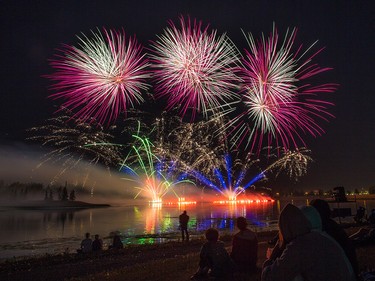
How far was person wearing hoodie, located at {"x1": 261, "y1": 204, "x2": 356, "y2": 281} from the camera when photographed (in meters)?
3.26

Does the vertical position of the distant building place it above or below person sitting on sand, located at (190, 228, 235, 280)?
above

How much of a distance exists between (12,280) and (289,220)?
1393 cm

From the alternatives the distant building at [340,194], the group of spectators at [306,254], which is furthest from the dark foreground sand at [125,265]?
the group of spectators at [306,254]

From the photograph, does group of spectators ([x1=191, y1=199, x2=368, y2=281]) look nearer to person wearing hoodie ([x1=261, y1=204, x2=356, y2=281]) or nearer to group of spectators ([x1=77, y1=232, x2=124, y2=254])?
person wearing hoodie ([x1=261, y1=204, x2=356, y2=281])

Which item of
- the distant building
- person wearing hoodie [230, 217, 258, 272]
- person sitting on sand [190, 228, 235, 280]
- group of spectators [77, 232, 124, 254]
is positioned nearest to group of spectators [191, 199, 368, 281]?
person sitting on sand [190, 228, 235, 280]

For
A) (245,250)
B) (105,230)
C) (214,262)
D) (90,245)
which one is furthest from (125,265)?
(105,230)

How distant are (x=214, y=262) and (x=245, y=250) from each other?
41.9 inches

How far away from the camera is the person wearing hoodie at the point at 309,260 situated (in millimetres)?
3258

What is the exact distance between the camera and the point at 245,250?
9.12m

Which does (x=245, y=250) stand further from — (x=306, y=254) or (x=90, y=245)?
(x=90, y=245)

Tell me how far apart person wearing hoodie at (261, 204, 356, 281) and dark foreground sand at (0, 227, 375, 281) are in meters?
5.31

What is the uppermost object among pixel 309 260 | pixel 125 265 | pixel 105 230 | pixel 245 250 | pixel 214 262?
pixel 309 260

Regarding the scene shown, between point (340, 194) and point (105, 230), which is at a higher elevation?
point (340, 194)

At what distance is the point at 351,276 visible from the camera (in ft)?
11.0
